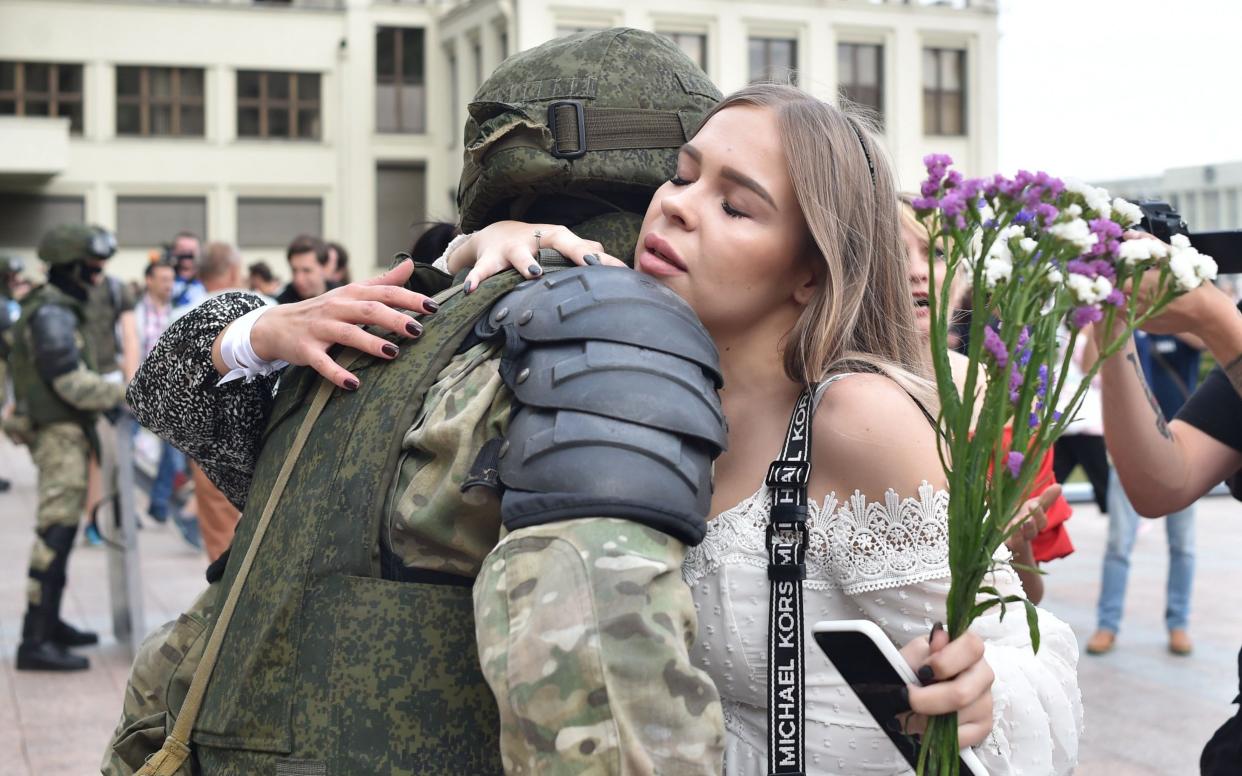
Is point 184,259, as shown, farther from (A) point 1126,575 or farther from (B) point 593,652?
(B) point 593,652

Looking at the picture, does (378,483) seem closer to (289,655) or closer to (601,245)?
(289,655)

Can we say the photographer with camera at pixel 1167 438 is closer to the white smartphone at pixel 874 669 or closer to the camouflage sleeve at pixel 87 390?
the white smartphone at pixel 874 669

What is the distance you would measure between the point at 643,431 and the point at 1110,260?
21.3 inches

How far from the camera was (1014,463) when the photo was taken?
1566 mm

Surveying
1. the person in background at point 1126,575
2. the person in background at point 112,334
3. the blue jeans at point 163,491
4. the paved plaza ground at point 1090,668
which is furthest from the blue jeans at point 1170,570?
the blue jeans at point 163,491

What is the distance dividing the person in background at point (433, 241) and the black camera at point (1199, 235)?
1.19 metres

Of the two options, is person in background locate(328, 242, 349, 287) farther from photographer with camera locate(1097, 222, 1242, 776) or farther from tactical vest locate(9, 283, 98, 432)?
photographer with camera locate(1097, 222, 1242, 776)

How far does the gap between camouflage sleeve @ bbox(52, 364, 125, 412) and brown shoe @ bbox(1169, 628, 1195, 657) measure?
5.12m

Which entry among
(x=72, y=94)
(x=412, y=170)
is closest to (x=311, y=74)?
(x=412, y=170)

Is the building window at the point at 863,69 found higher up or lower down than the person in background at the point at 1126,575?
higher up

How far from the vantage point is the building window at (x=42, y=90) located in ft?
120

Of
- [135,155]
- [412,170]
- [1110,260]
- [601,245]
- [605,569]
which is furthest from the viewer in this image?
[412,170]

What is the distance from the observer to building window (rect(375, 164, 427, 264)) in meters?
38.5

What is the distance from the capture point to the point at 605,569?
4.74 feet
